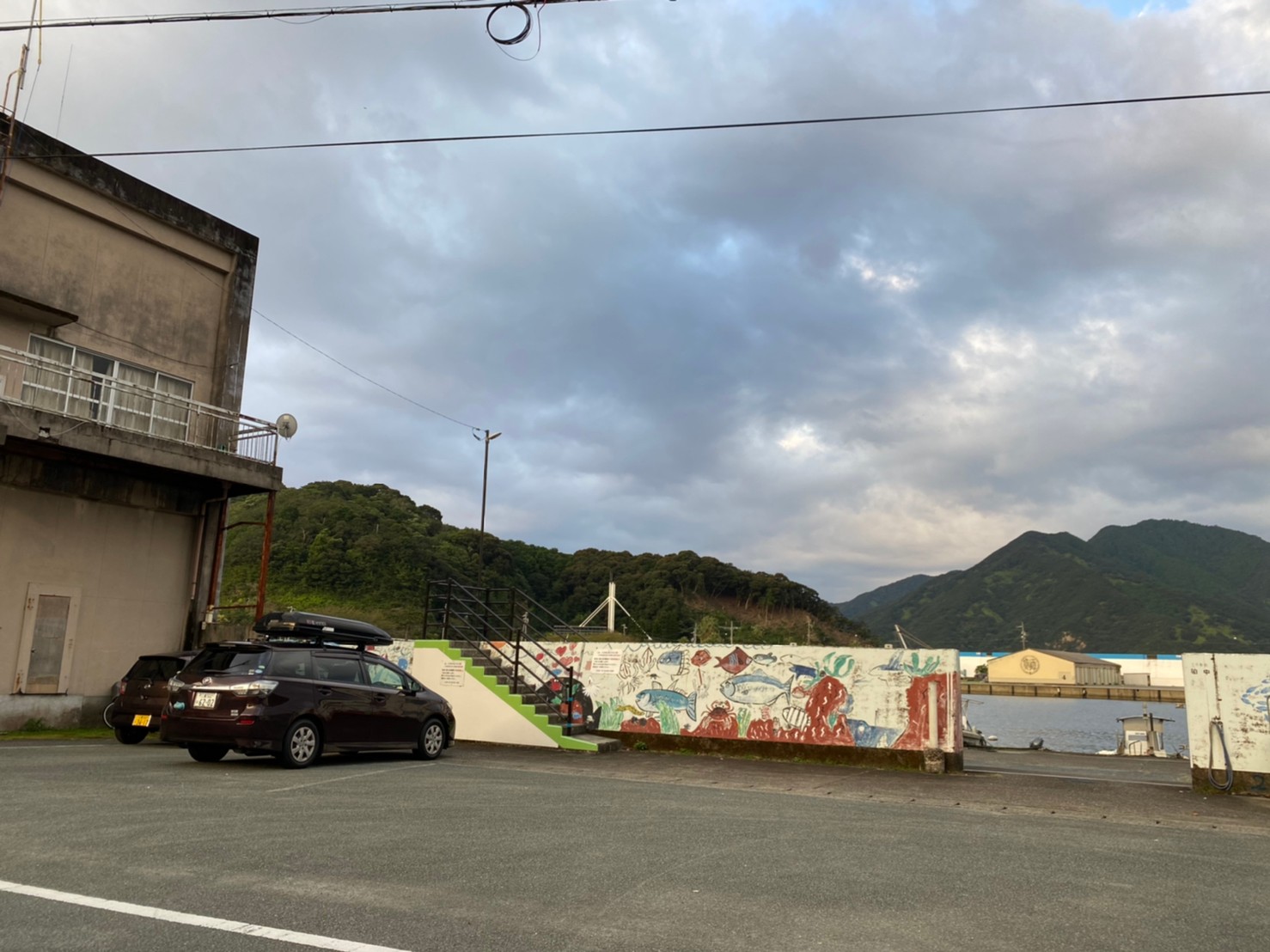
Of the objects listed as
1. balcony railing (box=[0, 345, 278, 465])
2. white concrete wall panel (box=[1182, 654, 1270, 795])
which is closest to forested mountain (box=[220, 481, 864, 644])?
balcony railing (box=[0, 345, 278, 465])

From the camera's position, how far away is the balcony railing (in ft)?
57.4

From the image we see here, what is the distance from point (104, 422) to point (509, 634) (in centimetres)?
919

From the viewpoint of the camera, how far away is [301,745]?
12.2 m

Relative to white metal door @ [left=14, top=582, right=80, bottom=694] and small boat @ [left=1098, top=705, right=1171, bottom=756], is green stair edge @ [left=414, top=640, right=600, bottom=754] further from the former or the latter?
small boat @ [left=1098, top=705, right=1171, bottom=756]

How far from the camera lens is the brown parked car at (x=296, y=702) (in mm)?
11680

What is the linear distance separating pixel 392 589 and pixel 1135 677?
449ft

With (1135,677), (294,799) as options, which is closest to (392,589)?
(294,799)

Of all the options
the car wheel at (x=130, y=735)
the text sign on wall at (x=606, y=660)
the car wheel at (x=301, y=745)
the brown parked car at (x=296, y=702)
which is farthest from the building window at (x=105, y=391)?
the text sign on wall at (x=606, y=660)

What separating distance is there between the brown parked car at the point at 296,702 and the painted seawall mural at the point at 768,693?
4051 millimetres

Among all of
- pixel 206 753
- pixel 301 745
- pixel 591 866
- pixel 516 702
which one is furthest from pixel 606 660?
pixel 591 866

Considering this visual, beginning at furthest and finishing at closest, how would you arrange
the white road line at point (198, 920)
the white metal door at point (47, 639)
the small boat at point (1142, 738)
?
the small boat at point (1142, 738), the white metal door at point (47, 639), the white road line at point (198, 920)

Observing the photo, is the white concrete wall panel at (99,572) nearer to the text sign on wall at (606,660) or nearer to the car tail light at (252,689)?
the car tail light at (252,689)

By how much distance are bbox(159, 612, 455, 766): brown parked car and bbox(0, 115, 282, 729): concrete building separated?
21.5 feet

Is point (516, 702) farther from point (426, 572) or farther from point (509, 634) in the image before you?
point (426, 572)
